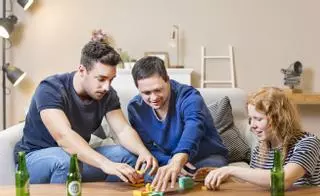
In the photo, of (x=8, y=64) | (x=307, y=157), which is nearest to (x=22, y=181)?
(x=307, y=157)

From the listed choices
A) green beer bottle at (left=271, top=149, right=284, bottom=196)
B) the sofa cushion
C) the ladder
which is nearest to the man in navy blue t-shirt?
green beer bottle at (left=271, top=149, right=284, bottom=196)

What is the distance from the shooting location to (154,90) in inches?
88.7

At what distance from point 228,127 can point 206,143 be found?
1.46 feet

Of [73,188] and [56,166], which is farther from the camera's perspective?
[56,166]

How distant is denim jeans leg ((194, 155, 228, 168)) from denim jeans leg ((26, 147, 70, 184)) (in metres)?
0.65

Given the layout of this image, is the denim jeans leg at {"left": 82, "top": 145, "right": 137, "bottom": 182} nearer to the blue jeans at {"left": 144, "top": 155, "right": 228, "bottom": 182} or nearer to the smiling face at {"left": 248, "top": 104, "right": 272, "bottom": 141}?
the blue jeans at {"left": 144, "top": 155, "right": 228, "bottom": 182}

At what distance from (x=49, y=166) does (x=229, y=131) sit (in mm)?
1151

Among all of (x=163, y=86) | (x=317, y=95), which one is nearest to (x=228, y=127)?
(x=163, y=86)

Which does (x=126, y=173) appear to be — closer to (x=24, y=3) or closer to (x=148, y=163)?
(x=148, y=163)

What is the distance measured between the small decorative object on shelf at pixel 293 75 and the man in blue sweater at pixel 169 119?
2.26m

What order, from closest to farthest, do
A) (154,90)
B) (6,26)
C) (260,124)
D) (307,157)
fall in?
(307,157) < (260,124) < (154,90) < (6,26)

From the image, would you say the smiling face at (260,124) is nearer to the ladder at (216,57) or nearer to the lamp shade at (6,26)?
the ladder at (216,57)

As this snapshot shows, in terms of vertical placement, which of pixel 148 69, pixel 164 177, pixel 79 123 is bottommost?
pixel 164 177

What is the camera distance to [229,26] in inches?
189
